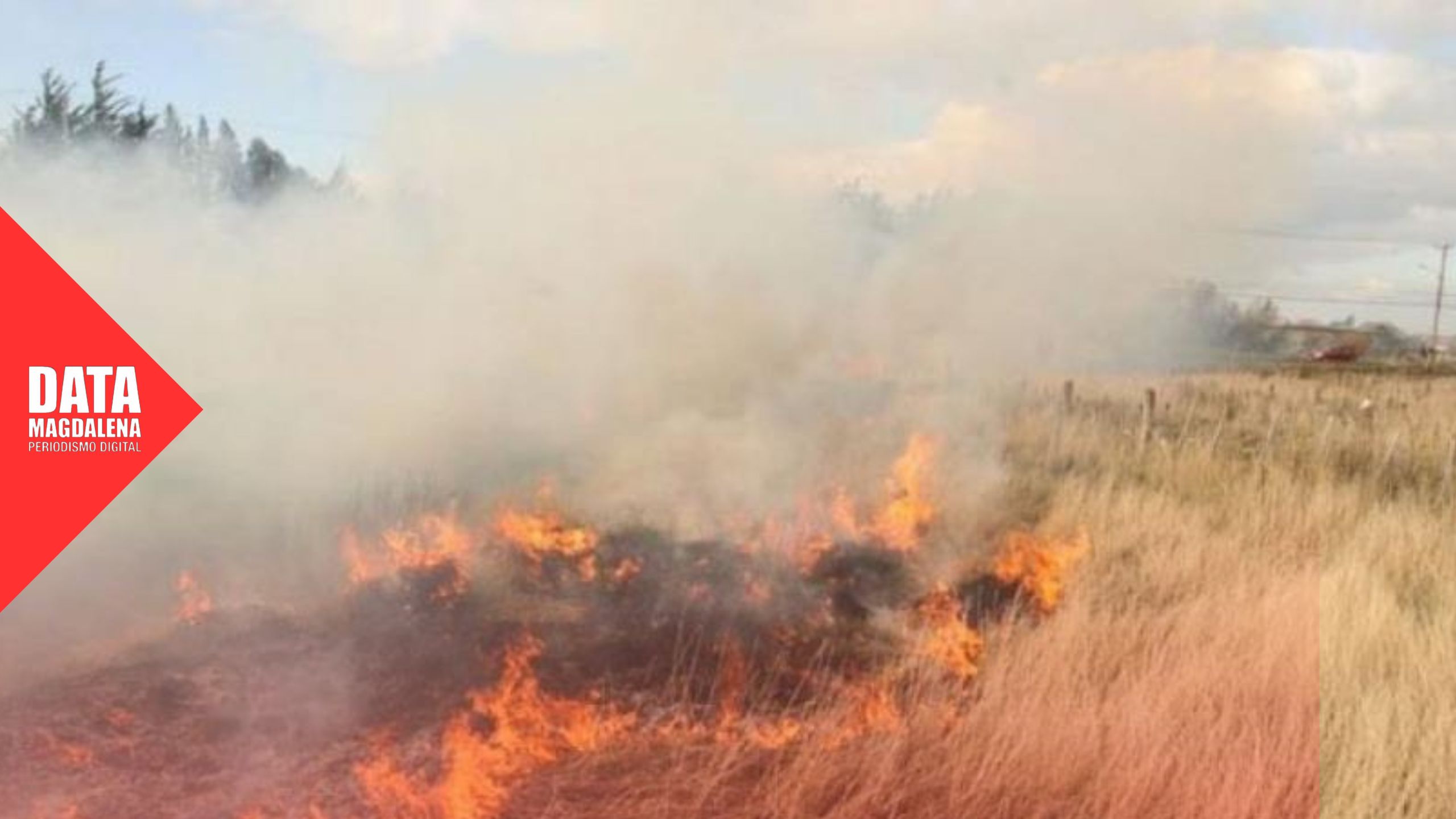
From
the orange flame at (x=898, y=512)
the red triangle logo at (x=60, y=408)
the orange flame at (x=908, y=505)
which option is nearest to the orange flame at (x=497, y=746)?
→ the orange flame at (x=898, y=512)

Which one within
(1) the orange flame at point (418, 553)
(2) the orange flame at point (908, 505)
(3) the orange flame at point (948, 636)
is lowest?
(3) the orange flame at point (948, 636)

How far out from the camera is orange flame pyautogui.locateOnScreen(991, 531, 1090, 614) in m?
6.39

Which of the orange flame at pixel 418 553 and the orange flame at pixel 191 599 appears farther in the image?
the orange flame at pixel 418 553

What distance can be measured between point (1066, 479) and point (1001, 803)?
5.30 m

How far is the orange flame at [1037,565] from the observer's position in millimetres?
6395

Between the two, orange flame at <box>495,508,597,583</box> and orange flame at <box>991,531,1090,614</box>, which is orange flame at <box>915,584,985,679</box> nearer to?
orange flame at <box>991,531,1090,614</box>

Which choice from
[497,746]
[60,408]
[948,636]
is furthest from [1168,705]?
[60,408]

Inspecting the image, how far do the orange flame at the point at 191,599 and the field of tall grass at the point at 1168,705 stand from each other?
7.38ft

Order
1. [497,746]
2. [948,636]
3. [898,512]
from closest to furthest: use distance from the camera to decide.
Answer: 1. [497,746]
2. [948,636]
3. [898,512]

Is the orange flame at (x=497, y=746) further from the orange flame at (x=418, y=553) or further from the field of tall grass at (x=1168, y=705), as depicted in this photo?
the orange flame at (x=418, y=553)

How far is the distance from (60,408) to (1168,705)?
20.4 ft

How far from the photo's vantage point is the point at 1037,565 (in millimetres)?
6742

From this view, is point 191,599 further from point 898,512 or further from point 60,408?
point 898,512

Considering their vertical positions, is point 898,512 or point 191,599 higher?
point 898,512
